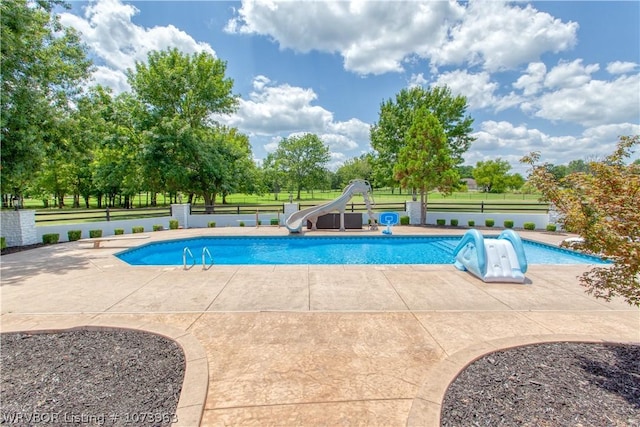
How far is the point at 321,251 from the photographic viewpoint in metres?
12.0

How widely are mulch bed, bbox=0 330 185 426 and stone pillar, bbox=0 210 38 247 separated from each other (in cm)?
986

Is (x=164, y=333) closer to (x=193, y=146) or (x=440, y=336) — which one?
(x=440, y=336)

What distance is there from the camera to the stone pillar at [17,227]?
10.7 metres

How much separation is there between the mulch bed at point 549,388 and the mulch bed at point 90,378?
281 cm

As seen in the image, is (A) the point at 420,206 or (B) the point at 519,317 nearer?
(B) the point at 519,317

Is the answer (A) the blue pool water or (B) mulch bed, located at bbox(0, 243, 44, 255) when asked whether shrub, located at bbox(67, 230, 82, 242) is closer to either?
(B) mulch bed, located at bbox(0, 243, 44, 255)

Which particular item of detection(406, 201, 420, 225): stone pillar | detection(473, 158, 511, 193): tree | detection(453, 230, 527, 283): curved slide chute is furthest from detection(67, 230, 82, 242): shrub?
detection(473, 158, 511, 193): tree

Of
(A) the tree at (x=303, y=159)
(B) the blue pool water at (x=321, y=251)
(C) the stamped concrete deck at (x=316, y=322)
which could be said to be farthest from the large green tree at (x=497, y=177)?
(C) the stamped concrete deck at (x=316, y=322)

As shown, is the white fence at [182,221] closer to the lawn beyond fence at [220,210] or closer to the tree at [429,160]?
the lawn beyond fence at [220,210]

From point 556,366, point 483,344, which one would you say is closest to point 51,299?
point 483,344

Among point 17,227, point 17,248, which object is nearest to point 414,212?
point 17,248

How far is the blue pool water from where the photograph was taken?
10.6 meters

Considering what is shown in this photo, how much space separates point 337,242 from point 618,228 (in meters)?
10.8

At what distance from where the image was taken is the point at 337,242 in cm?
1333
